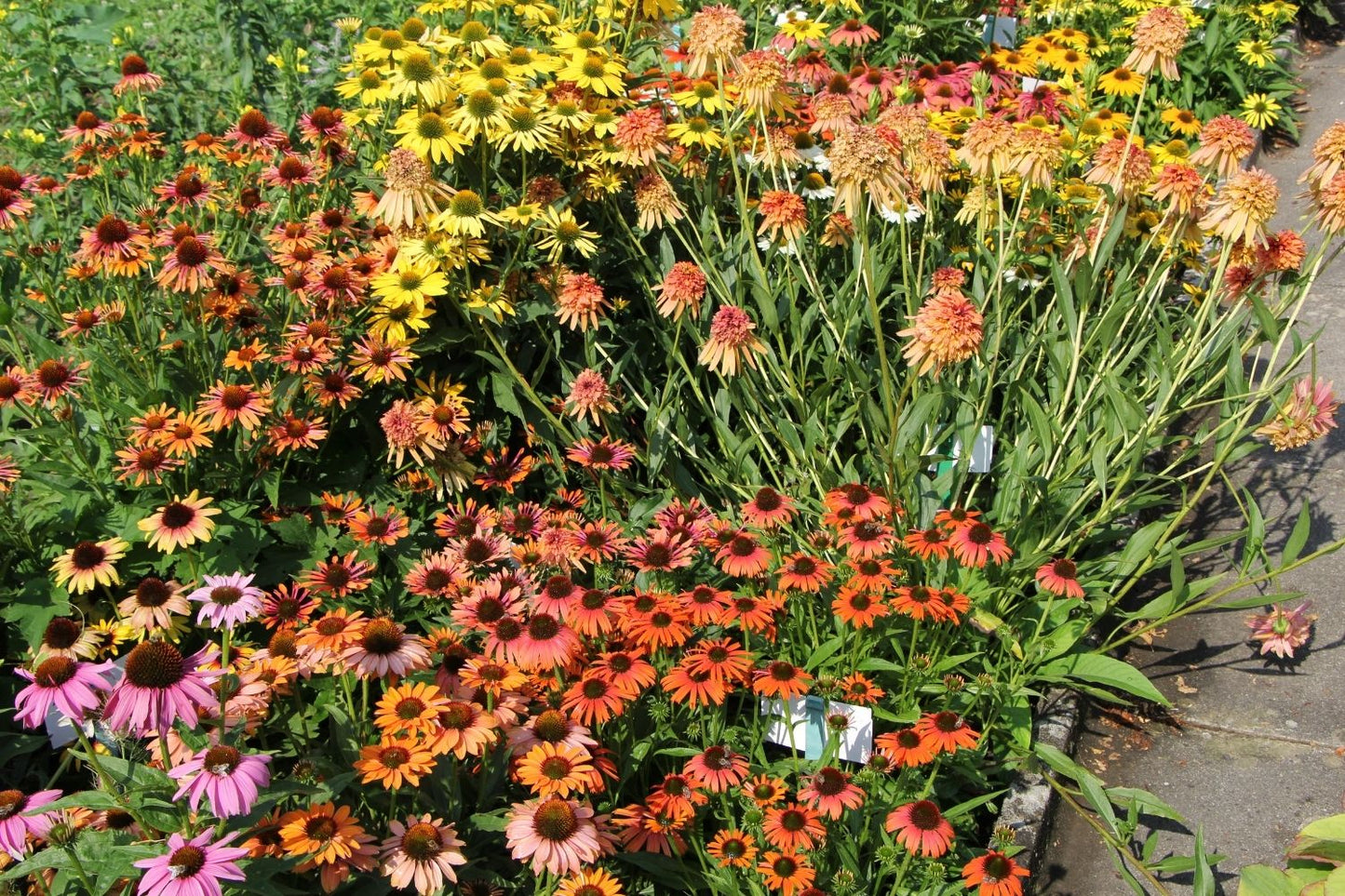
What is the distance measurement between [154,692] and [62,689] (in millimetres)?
168

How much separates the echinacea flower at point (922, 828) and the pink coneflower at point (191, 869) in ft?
3.60

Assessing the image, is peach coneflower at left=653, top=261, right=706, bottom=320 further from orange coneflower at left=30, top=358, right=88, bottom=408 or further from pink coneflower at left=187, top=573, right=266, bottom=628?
orange coneflower at left=30, top=358, right=88, bottom=408

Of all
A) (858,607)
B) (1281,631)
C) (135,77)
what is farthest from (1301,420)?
(135,77)

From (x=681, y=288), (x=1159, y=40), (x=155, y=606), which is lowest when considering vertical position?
(x=155, y=606)

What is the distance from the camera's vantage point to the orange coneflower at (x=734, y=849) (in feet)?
6.79

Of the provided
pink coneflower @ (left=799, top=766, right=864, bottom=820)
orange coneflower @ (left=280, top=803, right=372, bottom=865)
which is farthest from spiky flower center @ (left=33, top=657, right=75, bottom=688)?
pink coneflower @ (left=799, top=766, right=864, bottom=820)

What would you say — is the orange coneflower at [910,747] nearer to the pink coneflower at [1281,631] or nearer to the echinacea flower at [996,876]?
the echinacea flower at [996,876]

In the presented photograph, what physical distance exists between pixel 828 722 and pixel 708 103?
74.6 inches

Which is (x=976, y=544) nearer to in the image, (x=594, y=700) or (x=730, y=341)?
(x=730, y=341)

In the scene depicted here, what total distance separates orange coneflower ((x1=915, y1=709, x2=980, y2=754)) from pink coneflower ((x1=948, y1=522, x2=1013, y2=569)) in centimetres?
34

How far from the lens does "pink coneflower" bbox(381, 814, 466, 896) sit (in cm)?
186

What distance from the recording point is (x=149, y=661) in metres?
1.64

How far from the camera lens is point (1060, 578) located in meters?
2.43

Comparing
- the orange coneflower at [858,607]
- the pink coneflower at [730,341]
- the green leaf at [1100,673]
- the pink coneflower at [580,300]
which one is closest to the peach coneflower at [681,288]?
the pink coneflower at [730,341]
